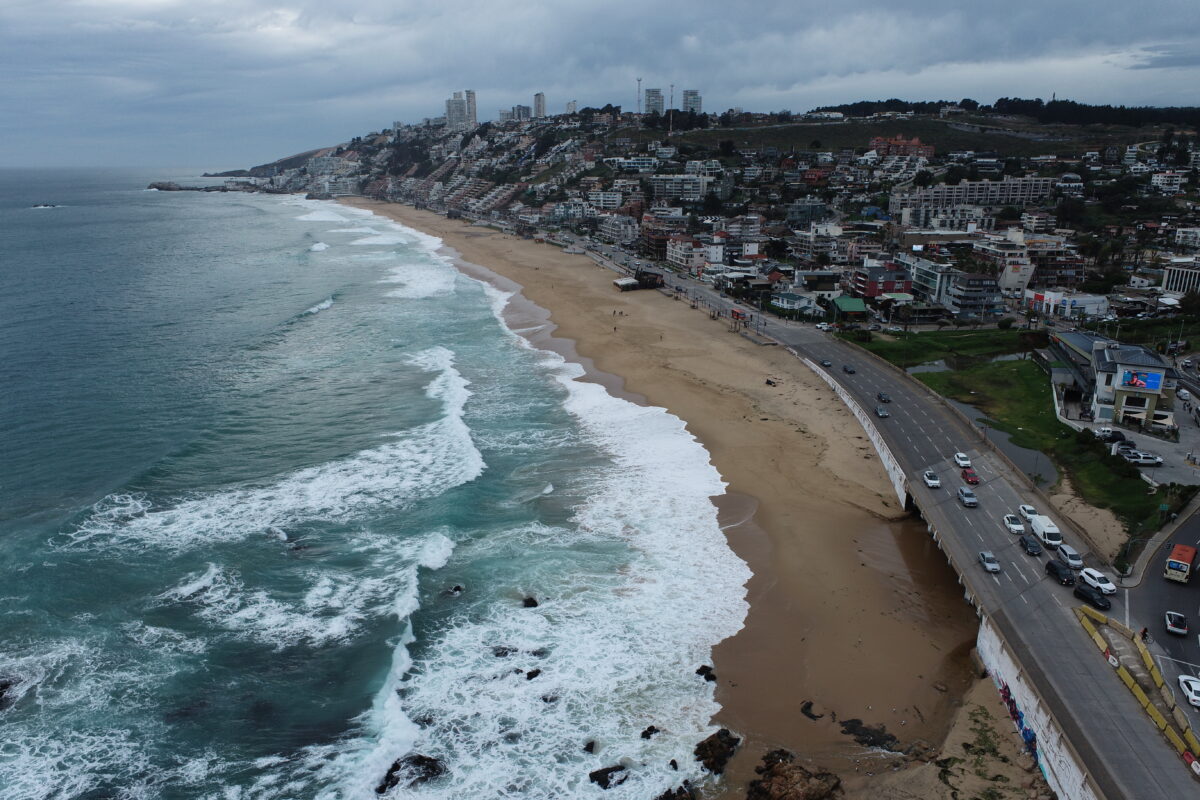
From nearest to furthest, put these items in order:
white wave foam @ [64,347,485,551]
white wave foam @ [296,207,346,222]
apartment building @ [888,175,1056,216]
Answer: white wave foam @ [64,347,485,551] < apartment building @ [888,175,1056,216] < white wave foam @ [296,207,346,222]

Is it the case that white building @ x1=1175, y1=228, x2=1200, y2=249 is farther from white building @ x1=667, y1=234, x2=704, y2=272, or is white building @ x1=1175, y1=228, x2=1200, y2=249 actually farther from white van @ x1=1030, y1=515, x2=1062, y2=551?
white van @ x1=1030, y1=515, x2=1062, y2=551

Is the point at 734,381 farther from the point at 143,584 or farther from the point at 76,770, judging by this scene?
the point at 76,770

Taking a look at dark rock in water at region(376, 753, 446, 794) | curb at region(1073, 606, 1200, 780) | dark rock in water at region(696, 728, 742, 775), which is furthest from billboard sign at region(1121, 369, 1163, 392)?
dark rock in water at region(376, 753, 446, 794)

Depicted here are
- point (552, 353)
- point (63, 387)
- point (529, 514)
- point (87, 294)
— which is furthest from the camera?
point (87, 294)

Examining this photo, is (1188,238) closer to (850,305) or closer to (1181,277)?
(1181,277)

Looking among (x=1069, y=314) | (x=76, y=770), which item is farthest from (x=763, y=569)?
(x=1069, y=314)

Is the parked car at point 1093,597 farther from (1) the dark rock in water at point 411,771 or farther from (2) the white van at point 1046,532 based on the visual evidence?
(1) the dark rock in water at point 411,771
